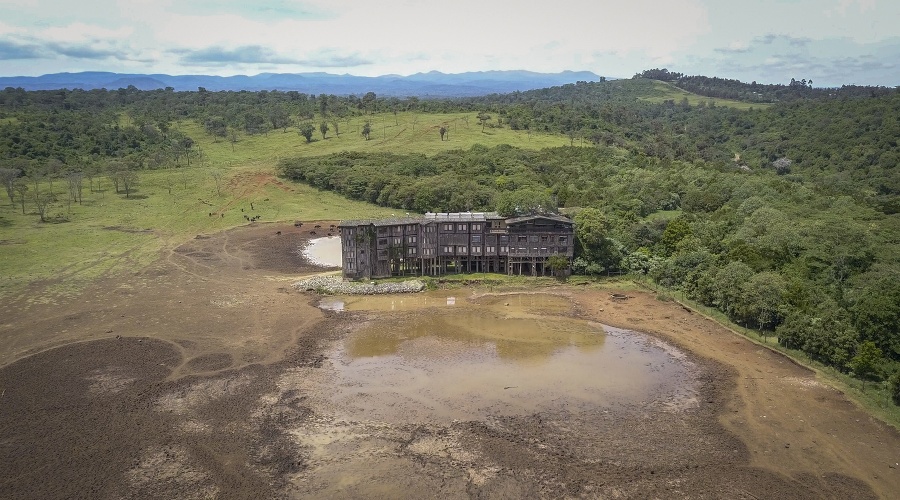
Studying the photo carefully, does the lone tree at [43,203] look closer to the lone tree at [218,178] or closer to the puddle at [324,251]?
the lone tree at [218,178]

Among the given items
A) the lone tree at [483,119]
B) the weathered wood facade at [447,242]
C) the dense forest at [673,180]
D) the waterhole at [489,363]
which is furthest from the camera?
the lone tree at [483,119]

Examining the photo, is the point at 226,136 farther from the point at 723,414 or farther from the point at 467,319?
the point at 723,414

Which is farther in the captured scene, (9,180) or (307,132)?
(307,132)

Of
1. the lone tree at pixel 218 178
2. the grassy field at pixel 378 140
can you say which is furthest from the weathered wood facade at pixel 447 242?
the grassy field at pixel 378 140

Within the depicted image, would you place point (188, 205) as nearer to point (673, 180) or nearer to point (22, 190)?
point (22, 190)

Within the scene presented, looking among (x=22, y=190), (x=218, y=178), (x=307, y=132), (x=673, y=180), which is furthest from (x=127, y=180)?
(x=673, y=180)

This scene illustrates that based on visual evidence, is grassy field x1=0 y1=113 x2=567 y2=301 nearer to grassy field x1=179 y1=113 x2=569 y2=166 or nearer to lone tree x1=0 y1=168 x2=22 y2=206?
grassy field x1=179 y1=113 x2=569 y2=166

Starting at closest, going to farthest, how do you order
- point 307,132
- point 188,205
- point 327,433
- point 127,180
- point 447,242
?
point 327,433 < point 447,242 < point 188,205 < point 127,180 < point 307,132
